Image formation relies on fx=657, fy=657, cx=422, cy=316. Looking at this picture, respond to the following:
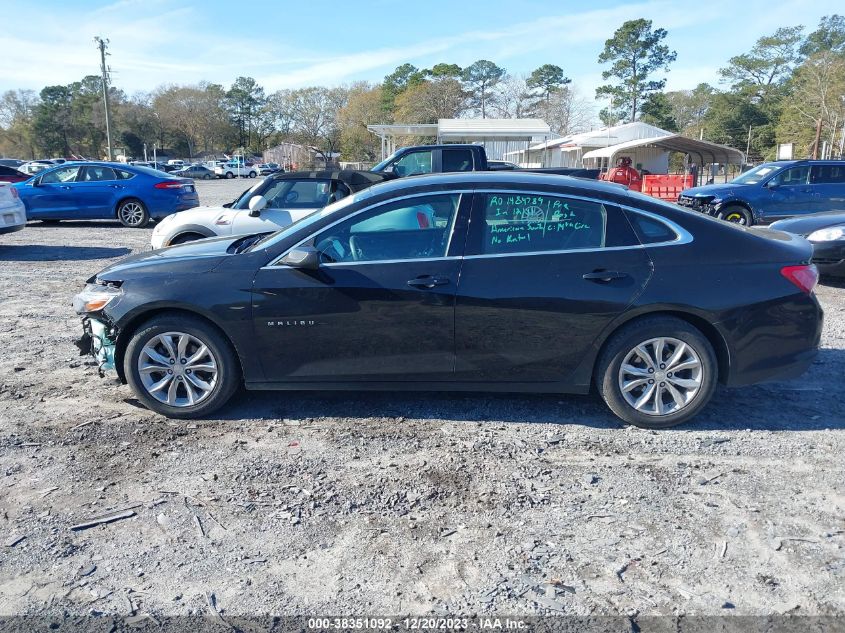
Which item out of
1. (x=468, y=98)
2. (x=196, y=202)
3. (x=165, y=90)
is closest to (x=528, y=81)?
(x=468, y=98)

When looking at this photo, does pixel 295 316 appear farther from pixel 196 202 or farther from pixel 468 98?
pixel 468 98

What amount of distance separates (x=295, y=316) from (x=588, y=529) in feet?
7.32

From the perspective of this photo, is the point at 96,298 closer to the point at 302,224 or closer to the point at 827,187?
the point at 302,224

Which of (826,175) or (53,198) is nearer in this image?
(53,198)

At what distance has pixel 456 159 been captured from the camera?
12.8m

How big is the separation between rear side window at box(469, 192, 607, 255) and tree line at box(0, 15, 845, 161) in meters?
47.4

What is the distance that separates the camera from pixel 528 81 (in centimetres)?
8019

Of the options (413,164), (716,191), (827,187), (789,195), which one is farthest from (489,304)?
(827,187)

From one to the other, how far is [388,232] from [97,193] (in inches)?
534

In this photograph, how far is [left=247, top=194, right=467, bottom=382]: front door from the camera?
4.25 meters

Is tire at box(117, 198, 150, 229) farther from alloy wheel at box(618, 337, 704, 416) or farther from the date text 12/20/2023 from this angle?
the date text 12/20/2023

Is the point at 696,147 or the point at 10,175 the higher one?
the point at 696,147

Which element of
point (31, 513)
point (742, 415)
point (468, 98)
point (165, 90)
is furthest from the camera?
point (165, 90)

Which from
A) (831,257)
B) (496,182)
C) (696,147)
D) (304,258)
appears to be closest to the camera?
(304,258)
